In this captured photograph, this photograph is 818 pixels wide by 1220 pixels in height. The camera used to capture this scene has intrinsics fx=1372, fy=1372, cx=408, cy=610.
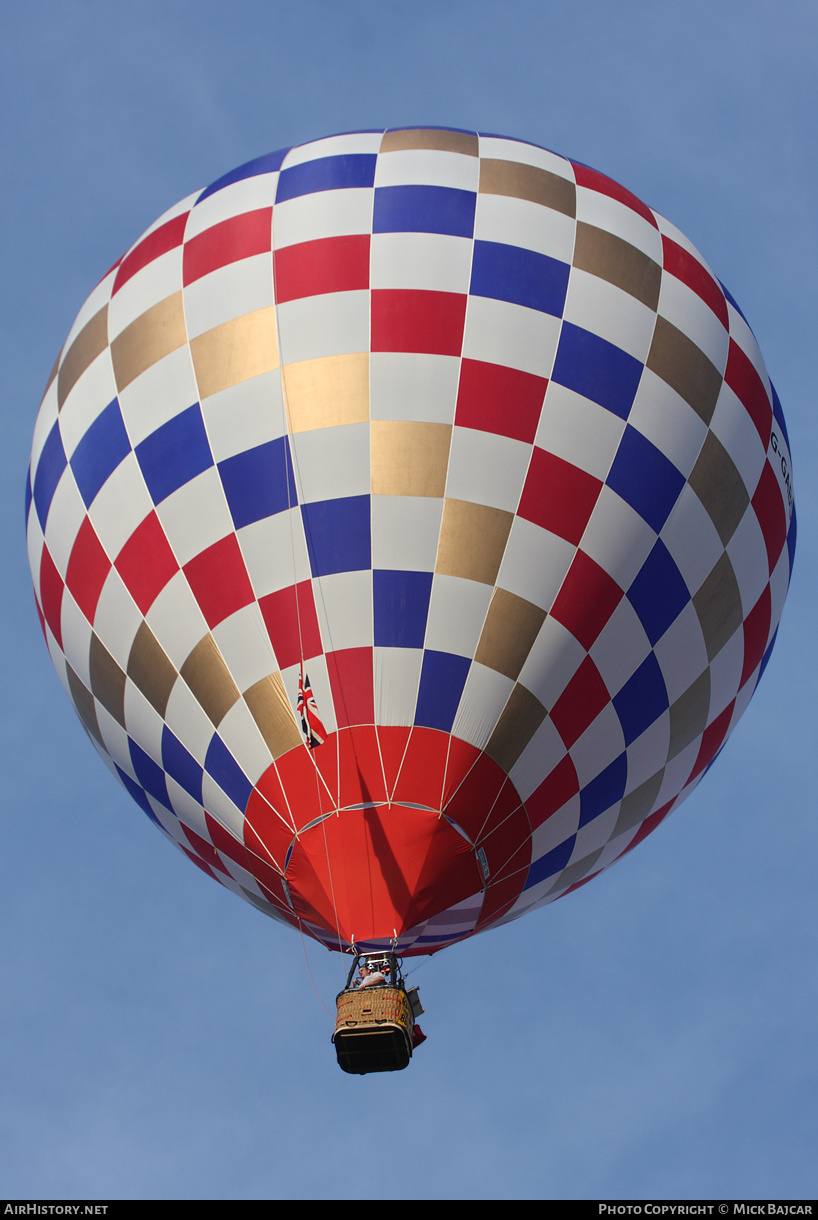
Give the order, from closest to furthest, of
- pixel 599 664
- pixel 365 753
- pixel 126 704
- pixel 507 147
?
pixel 365 753, pixel 599 664, pixel 126 704, pixel 507 147

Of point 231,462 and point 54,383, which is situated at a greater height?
point 54,383

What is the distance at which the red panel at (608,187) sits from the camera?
921 centimetres

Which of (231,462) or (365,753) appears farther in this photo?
(231,462)

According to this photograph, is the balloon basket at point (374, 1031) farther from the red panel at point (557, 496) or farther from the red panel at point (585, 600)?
the red panel at point (557, 496)

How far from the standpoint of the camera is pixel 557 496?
784 cm

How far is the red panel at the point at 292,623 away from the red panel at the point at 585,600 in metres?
1.36

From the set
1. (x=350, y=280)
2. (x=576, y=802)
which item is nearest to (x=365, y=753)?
(x=576, y=802)

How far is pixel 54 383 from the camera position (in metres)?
9.37

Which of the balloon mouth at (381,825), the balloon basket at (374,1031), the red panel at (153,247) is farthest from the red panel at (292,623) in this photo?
the red panel at (153,247)

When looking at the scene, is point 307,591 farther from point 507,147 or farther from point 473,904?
point 507,147

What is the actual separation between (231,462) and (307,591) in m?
0.94

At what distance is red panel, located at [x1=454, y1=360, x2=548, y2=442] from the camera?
7855mm

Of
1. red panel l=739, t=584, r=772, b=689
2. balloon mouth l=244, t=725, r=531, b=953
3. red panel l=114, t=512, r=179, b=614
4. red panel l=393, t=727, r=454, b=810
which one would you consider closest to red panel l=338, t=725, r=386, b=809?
balloon mouth l=244, t=725, r=531, b=953

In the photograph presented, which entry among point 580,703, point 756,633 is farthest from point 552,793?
point 756,633
